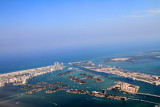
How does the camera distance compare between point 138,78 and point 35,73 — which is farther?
point 35,73

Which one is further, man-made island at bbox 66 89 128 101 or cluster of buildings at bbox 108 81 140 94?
cluster of buildings at bbox 108 81 140 94

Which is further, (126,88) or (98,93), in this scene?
(126,88)

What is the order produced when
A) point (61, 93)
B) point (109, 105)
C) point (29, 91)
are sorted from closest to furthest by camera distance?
1. point (109, 105)
2. point (61, 93)
3. point (29, 91)

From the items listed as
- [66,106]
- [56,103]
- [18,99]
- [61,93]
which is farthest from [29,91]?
[66,106]

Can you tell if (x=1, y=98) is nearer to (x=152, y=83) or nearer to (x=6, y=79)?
(x=6, y=79)

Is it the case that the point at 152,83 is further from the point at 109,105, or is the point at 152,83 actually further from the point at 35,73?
the point at 35,73

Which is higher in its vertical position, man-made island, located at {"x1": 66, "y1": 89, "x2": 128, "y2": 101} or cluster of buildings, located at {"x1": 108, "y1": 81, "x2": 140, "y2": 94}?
cluster of buildings, located at {"x1": 108, "y1": 81, "x2": 140, "y2": 94}

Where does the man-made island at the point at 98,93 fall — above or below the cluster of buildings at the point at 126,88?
below

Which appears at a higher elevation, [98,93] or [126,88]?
Answer: [126,88]

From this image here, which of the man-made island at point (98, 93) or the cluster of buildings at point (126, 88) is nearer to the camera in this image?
the man-made island at point (98, 93)

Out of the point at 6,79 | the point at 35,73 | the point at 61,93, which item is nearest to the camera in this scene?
the point at 61,93
